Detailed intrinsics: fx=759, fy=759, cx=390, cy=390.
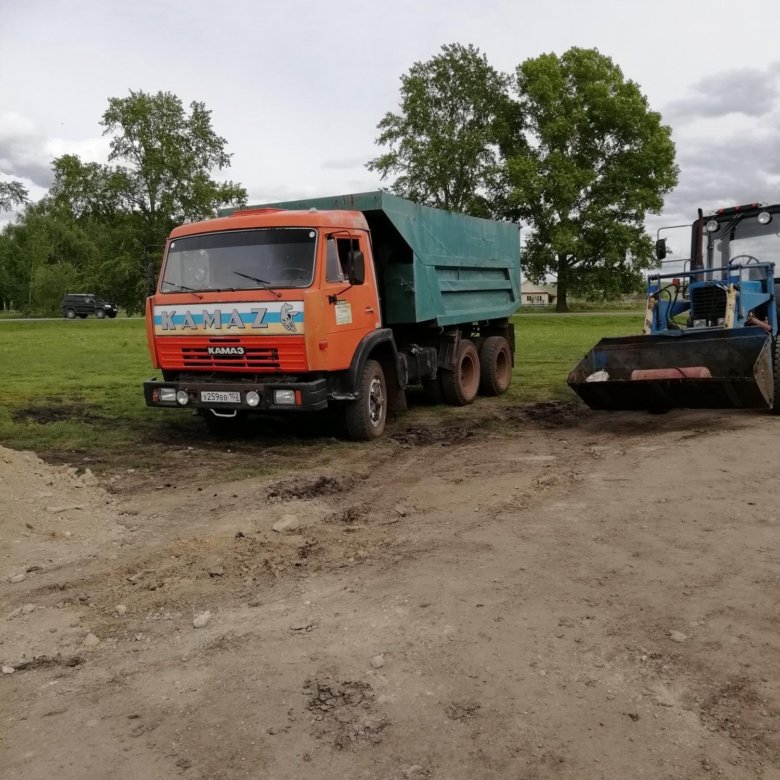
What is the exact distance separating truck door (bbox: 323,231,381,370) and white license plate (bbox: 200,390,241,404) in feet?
3.49

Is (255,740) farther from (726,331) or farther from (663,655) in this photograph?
(726,331)

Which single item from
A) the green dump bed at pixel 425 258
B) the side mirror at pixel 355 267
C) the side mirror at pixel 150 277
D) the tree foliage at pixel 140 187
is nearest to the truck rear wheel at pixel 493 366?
the green dump bed at pixel 425 258

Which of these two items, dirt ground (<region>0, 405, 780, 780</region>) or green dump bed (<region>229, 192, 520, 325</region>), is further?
green dump bed (<region>229, 192, 520, 325</region>)

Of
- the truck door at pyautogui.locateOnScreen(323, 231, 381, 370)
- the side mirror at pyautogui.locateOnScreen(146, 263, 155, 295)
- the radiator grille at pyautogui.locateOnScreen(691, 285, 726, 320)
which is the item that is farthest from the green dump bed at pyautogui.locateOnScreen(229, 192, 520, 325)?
the radiator grille at pyautogui.locateOnScreen(691, 285, 726, 320)

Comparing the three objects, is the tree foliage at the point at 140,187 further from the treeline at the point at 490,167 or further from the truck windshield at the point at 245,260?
the truck windshield at the point at 245,260

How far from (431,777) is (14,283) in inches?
2978

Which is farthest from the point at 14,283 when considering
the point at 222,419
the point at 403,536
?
the point at 403,536

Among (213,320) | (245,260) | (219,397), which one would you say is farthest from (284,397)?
(245,260)

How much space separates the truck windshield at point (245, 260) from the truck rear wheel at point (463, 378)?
12.8ft

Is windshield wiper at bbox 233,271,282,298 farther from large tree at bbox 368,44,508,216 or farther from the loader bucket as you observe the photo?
large tree at bbox 368,44,508,216

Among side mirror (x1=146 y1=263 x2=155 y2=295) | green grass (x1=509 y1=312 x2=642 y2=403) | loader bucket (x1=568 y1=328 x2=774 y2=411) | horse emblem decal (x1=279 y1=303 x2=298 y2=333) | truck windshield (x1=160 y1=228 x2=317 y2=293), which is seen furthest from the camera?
green grass (x1=509 y1=312 x2=642 y2=403)

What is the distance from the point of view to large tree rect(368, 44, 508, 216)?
4038 cm

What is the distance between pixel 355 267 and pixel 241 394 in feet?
6.32

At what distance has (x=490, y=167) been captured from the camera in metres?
40.2
